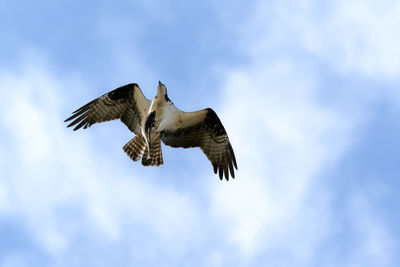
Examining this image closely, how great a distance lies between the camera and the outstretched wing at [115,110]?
41.8 ft

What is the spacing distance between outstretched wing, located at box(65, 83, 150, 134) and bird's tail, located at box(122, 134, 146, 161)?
0.66 ft

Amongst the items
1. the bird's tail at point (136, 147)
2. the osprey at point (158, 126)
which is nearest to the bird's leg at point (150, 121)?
the osprey at point (158, 126)

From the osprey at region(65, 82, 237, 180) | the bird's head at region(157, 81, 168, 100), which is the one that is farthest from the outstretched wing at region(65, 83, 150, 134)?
the bird's head at region(157, 81, 168, 100)

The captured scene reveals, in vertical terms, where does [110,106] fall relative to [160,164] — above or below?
above

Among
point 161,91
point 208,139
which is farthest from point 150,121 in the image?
point 208,139

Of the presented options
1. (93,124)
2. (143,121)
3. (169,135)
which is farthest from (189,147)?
(93,124)

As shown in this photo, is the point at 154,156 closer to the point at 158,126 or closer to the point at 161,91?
the point at 158,126

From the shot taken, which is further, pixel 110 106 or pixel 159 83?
pixel 110 106

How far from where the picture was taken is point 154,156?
1285 centimetres

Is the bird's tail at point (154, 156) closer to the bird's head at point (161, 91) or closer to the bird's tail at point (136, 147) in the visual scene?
the bird's tail at point (136, 147)

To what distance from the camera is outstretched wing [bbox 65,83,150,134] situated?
501 inches

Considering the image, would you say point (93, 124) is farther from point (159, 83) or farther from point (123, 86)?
point (159, 83)

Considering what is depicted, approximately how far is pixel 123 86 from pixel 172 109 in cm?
129

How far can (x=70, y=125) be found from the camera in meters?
12.8
